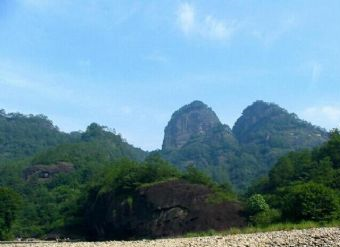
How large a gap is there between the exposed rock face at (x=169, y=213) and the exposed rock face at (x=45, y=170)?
242 ft

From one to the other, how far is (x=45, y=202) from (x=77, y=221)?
113 feet

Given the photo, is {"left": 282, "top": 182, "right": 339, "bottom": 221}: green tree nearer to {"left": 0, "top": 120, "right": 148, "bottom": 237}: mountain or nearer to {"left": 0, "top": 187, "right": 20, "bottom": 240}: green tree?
{"left": 0, "top": 187, "right": 20, "bottom": 240}: green tree

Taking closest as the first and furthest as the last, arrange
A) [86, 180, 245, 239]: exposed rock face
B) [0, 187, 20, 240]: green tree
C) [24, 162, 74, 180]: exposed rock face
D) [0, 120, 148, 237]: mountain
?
1. [86, 180, 245, 239]: exposed rock face
2. [0, 187, 20, 240]: green tree
3. [0, 120, 148, 237]: mountain
4. [24, 162, 74, 180]: exposed rock face

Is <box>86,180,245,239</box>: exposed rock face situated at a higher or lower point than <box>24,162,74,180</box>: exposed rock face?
lower

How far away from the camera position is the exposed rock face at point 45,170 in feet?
445

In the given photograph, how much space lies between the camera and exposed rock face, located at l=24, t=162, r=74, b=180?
13562cm

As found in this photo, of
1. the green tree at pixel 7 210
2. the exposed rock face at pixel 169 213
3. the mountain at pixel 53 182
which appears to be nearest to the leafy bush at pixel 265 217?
the exposed rock face at pixel 169 213

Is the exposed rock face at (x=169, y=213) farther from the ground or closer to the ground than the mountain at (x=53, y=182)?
closer to the ground

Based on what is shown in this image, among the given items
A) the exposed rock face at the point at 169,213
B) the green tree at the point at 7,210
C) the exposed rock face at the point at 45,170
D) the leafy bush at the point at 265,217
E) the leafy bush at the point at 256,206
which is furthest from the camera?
the exposed rock face at the point at 45,170

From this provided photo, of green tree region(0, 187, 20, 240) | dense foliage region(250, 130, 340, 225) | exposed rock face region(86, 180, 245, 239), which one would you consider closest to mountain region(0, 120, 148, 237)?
green tree region(0, 187, 20, 240)

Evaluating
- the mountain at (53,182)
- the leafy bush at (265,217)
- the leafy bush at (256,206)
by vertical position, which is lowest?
the leafy bush at (265,217)

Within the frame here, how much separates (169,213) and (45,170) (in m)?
86.9

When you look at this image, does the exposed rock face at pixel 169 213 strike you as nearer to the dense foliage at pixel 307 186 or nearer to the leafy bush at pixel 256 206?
the leafy bush at pixel 256 206

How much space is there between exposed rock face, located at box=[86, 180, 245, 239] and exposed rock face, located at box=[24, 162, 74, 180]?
242 ft
